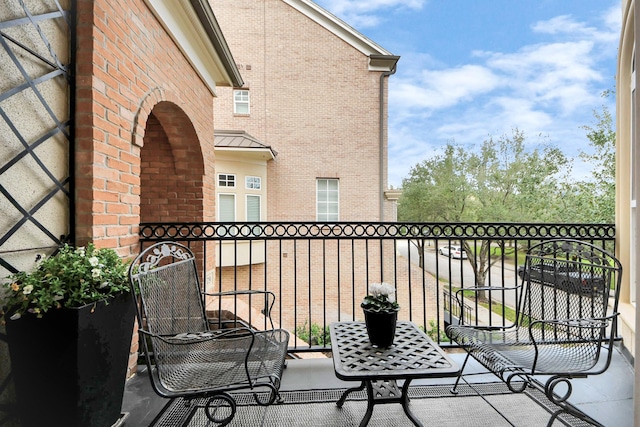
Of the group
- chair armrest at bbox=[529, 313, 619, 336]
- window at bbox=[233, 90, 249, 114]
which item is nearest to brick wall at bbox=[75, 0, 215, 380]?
chair armrest at bbox=[529, 313, 619, 336]

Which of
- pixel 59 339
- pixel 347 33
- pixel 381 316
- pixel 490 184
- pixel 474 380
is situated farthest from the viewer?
pixel 490 184

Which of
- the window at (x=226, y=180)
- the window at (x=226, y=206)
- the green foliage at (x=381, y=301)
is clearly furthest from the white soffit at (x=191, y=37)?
the window at (x=226, y=206)

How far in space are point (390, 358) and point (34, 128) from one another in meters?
2.15

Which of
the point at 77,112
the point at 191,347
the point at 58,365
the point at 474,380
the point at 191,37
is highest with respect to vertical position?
the point at 191,37

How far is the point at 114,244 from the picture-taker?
6.75ft

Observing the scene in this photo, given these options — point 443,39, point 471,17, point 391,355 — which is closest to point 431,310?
point 391,355

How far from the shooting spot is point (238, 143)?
27.1 ft

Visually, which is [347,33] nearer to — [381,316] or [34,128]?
[34,128]

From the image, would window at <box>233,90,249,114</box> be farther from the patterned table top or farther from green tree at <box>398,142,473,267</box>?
the patterned table top

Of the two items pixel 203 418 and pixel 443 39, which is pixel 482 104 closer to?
pixel 443 39

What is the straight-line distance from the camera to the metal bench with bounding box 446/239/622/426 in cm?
158

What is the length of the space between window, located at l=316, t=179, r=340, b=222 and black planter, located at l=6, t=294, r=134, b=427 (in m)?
8.18

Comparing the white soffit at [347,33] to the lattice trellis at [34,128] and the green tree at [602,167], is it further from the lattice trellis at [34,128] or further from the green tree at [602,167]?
the lattice trellis at [34,128]

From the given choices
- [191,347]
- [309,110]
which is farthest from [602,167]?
[191,347]
